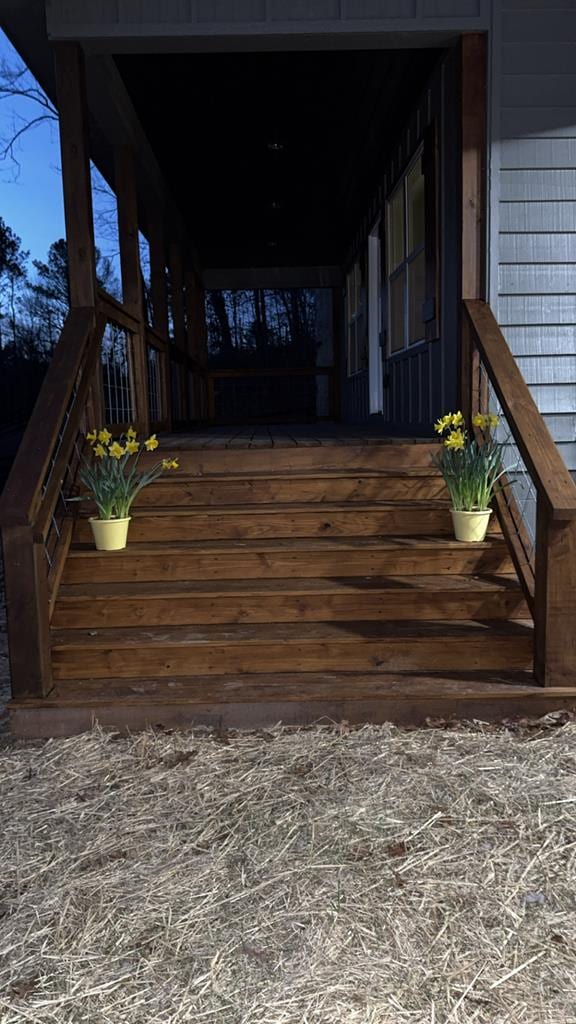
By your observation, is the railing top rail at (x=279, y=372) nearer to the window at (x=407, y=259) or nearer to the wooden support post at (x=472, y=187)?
the window at (x=407, y=259)

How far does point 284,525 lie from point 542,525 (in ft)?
3.81

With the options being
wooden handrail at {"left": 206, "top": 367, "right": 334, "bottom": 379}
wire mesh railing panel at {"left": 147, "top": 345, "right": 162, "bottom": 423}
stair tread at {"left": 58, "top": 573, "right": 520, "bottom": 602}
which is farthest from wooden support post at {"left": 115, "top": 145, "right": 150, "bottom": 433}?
wooden handrail at {"left": 206, "top": 367, "right": 334, "bottom": 379}

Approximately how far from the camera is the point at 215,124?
5.27 metres

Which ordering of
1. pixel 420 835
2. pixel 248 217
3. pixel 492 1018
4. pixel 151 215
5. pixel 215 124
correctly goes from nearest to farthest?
pixel 492 1018, pixel 420 835, pixel 215 124, pixel 151 215, pixel 248 217

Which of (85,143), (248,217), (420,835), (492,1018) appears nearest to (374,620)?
(420,835)

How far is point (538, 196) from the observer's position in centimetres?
364

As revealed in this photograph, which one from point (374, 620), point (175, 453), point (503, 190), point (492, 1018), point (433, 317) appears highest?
point (503, 190)

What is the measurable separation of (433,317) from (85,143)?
2.07m

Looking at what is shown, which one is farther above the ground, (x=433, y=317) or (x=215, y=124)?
(x=215, y=124)

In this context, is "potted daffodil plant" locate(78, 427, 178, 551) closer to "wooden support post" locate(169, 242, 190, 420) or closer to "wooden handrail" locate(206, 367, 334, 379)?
"wooden support post" locate(169, 242, 190, 420)

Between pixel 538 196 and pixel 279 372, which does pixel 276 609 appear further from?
pixel 279 372

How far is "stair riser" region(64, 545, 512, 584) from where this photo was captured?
9.90ft

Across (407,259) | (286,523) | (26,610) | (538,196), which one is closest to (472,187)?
(538,196)

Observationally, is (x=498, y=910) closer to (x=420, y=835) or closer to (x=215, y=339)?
(x=420, y=835)
